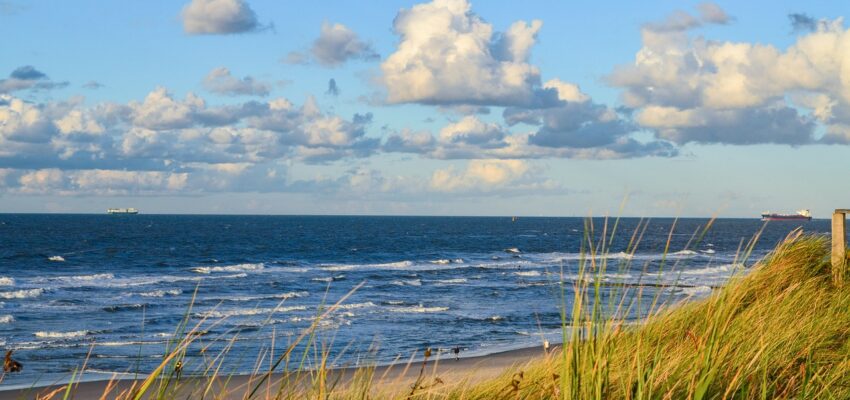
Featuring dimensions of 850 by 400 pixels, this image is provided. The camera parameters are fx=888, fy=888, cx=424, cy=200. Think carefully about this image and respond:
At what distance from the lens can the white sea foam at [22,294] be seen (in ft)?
110

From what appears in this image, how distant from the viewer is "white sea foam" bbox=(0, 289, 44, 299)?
33519 millimetres

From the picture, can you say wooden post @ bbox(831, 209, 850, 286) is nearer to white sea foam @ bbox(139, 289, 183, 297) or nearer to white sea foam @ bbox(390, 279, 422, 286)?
white sea foam @ bbox(139, 289, 183, 297)

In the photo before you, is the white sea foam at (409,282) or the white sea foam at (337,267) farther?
the white sea foam at (337,267)

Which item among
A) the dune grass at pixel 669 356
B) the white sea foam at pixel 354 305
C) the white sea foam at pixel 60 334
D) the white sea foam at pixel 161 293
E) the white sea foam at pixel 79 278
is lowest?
the white sea foam at pixel 79 278

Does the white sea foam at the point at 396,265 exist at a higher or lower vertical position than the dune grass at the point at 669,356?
lower

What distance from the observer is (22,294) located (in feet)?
113

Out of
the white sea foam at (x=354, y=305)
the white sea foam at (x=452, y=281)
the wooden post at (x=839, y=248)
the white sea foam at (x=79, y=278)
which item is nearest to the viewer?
the wooden post at (x=839, y=248)

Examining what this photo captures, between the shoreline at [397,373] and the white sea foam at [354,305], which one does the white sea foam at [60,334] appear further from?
the white sea foam at [354,305]

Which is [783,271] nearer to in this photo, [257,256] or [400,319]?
[400,319]

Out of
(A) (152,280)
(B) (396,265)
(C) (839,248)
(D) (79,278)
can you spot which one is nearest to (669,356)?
(C) (839,248)

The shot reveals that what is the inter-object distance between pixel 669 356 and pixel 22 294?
109 ft

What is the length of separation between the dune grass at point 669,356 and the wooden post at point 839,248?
0.13 metres

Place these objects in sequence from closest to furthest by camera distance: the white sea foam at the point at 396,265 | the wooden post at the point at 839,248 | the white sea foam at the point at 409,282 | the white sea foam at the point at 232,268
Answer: the wooden post at the point at 839,248
the white sea foam at the point at 409,282
the white sea foam at the point at 232,268
the white sea foam at the point at 396,265

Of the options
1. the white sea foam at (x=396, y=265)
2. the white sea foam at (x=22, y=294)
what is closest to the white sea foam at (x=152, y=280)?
the white sea foam at (x=22, y=294)
